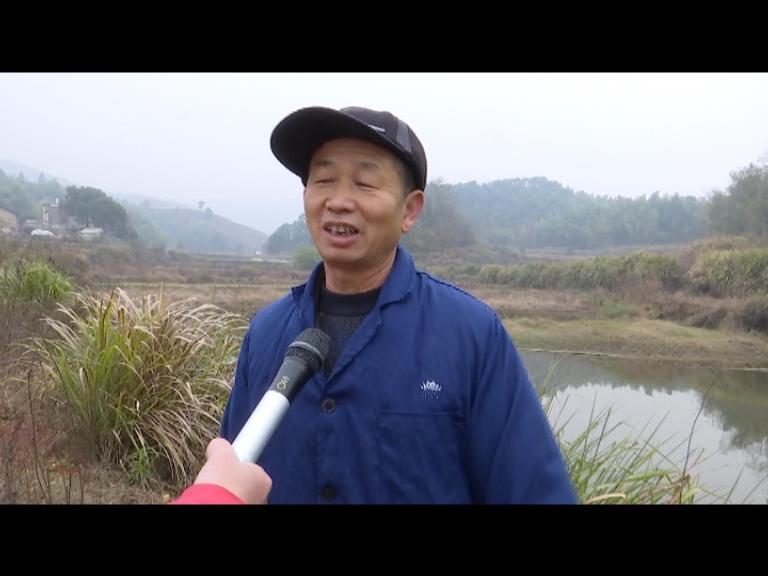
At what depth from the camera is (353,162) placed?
148 centimetres

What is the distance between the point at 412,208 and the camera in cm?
161

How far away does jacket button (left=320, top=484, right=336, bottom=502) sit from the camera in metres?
1.39

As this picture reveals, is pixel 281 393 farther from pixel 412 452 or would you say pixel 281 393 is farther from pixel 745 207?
pixel 745 207

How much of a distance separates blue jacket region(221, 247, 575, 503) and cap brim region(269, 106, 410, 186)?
0.42 m

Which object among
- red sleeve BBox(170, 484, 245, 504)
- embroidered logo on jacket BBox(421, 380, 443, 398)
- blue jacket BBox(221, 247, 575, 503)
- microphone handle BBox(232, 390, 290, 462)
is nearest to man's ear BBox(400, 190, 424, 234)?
blue jacket BBox(221, 247, 575, 503)

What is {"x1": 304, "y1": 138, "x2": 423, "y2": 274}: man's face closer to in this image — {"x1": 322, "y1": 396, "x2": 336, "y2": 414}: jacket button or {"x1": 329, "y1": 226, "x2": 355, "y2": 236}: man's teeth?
{"x1": 329, "y1": 226, "x2": 355, "y2": 236}: man's teeth

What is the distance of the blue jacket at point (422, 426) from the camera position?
1.36 meters

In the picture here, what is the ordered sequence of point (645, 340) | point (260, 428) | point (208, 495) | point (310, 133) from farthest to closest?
point (645, 340)
point (310, 133)
point (260, 428)
point (208, 495)

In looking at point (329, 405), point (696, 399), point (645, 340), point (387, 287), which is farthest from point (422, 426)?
point (645, 340)

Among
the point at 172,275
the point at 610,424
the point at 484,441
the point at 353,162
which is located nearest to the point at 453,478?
the point at 484,441

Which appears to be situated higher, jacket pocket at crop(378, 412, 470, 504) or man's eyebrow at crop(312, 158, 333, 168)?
man's eyebrow at crop(312, 158, 333, 168)

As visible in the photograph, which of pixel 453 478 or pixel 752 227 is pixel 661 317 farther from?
pixel 453 478

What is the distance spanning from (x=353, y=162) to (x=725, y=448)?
306cm

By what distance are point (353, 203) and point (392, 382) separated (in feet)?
1.37
